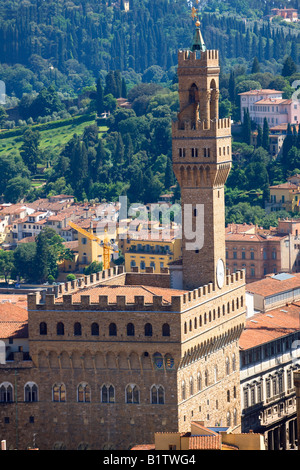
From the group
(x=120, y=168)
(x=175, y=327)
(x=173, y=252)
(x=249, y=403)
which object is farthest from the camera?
(x=120, y=168)

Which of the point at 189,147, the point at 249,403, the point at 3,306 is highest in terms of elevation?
the point at 189,147

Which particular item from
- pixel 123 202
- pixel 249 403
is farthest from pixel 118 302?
pixel 123 202

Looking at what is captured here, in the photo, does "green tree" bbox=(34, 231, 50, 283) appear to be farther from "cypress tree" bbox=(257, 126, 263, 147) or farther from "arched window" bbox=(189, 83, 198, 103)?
"arched window" bbox=(189, 83, 198, 103)

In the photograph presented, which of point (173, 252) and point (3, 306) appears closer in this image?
point (3, 306)

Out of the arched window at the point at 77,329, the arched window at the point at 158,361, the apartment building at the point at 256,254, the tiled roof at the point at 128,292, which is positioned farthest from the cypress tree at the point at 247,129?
the arched window at the point at 158,361

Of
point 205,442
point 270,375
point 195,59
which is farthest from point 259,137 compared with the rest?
point 205,442

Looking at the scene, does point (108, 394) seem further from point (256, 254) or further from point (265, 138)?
point (265, 138)
